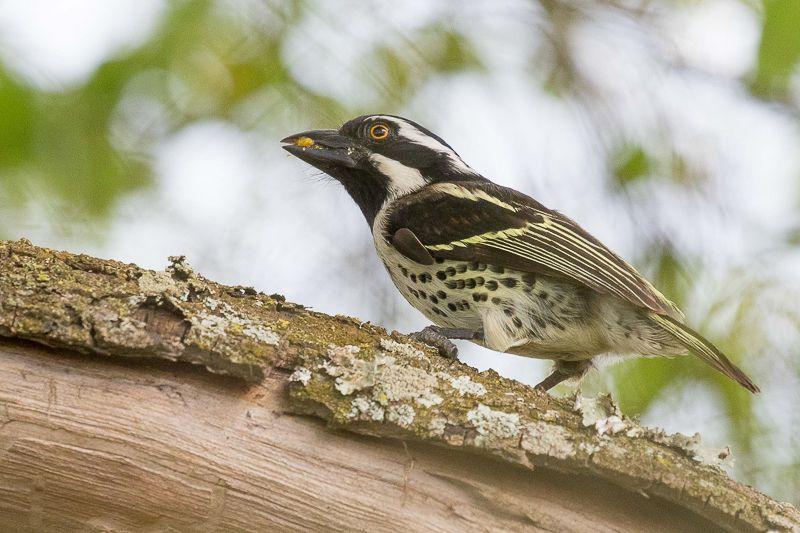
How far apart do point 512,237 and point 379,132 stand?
127 centimetres

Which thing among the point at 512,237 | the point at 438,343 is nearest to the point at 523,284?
the point at 512,237

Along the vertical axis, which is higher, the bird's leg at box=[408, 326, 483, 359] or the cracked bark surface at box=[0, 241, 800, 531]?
the bird's leg at box=[408, 326, 483, 359]

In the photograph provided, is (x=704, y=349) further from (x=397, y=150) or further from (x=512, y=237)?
(x=397, y=150)

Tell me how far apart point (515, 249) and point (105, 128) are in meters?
2.44

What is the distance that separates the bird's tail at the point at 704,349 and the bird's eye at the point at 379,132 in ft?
6.46

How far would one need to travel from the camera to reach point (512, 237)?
4.73 m

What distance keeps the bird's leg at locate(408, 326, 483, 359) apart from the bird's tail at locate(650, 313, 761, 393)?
895 mm

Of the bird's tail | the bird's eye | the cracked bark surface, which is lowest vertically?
the cracked bark surface

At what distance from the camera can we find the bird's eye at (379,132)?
5.54 meters

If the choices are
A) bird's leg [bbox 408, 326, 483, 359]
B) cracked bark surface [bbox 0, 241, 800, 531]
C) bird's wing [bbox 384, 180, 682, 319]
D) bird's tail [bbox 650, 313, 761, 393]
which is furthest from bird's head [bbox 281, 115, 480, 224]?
cracked bark surface [bbox 0, 241, 800, 531]

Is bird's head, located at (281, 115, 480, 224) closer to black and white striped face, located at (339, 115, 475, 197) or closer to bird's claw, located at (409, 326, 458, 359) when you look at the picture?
black and white striped face, located at (339, 115, 475, 197)

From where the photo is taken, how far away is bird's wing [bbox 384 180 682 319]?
447 cm

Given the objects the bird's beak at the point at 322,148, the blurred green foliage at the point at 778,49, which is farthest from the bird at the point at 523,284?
the blurred green foliage at the point at 778,49

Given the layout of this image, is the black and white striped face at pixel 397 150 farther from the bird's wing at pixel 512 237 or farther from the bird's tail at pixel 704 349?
the bird's tail at pixel 704 349
